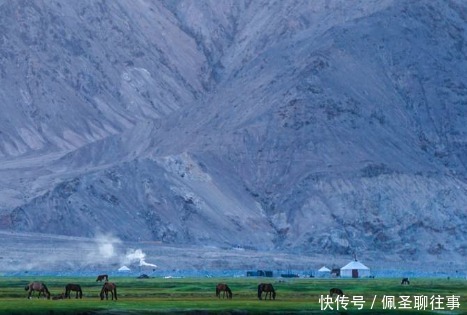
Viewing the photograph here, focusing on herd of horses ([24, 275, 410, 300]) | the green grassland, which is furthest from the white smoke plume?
herd of horses ([24, 275, 410, 300])

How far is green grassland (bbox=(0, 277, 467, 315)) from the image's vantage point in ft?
202

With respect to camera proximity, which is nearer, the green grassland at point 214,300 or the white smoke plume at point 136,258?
the green grassland at point 214,300

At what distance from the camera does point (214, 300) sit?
71.0m

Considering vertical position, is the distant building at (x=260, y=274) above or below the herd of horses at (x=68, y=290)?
above

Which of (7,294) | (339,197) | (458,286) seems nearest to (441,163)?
(339,197)

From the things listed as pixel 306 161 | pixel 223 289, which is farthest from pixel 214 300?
pixel 306 161

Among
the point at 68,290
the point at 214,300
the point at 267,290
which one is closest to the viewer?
the point at 214,300

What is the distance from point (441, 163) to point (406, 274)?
129 ft

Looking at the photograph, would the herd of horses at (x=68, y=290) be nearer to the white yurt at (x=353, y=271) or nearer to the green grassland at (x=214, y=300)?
the green grassland at (x=214, y=300)

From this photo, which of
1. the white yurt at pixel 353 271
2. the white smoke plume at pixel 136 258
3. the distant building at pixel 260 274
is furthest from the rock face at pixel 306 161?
the white yurt at pixel 353 271

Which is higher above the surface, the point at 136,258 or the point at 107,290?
the point at 136,258

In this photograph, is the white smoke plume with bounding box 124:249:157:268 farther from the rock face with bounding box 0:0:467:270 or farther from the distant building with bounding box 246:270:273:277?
the distant building with bounding box 246:270:273:277

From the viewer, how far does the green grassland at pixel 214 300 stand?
61.5 meters

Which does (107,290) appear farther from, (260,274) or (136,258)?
(136,258)
